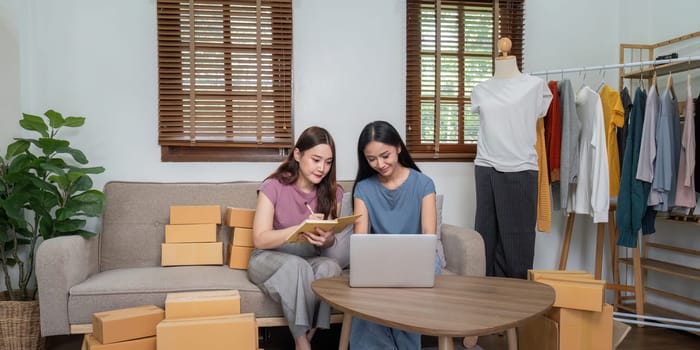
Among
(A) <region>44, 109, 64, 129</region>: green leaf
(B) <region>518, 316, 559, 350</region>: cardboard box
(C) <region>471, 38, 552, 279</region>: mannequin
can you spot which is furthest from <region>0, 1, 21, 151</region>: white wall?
(B) <region>518, 316, 559, 350</region>: cardboard box

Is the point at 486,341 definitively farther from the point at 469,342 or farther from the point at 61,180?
the point at 61,180

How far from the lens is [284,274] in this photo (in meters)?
2.01

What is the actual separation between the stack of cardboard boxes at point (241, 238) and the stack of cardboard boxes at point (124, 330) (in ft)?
1.81

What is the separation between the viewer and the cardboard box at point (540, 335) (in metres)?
2.01

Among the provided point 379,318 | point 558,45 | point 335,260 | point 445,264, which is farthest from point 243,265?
point 558,45

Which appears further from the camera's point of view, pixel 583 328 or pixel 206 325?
pixel 583 328

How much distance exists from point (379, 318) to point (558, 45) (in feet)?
8.98

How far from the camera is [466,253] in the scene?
2.27m

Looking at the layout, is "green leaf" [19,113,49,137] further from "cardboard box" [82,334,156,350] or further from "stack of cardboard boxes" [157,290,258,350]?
"stack of cardboard boxes" [157,290,258,350]

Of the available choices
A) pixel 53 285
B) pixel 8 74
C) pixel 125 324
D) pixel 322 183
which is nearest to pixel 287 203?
pixel 322 183

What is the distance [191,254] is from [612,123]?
246 cm

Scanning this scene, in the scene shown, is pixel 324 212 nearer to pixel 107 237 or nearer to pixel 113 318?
pixel 113 318

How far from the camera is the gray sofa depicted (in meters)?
2.07

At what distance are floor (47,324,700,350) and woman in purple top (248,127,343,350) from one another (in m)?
0.50
